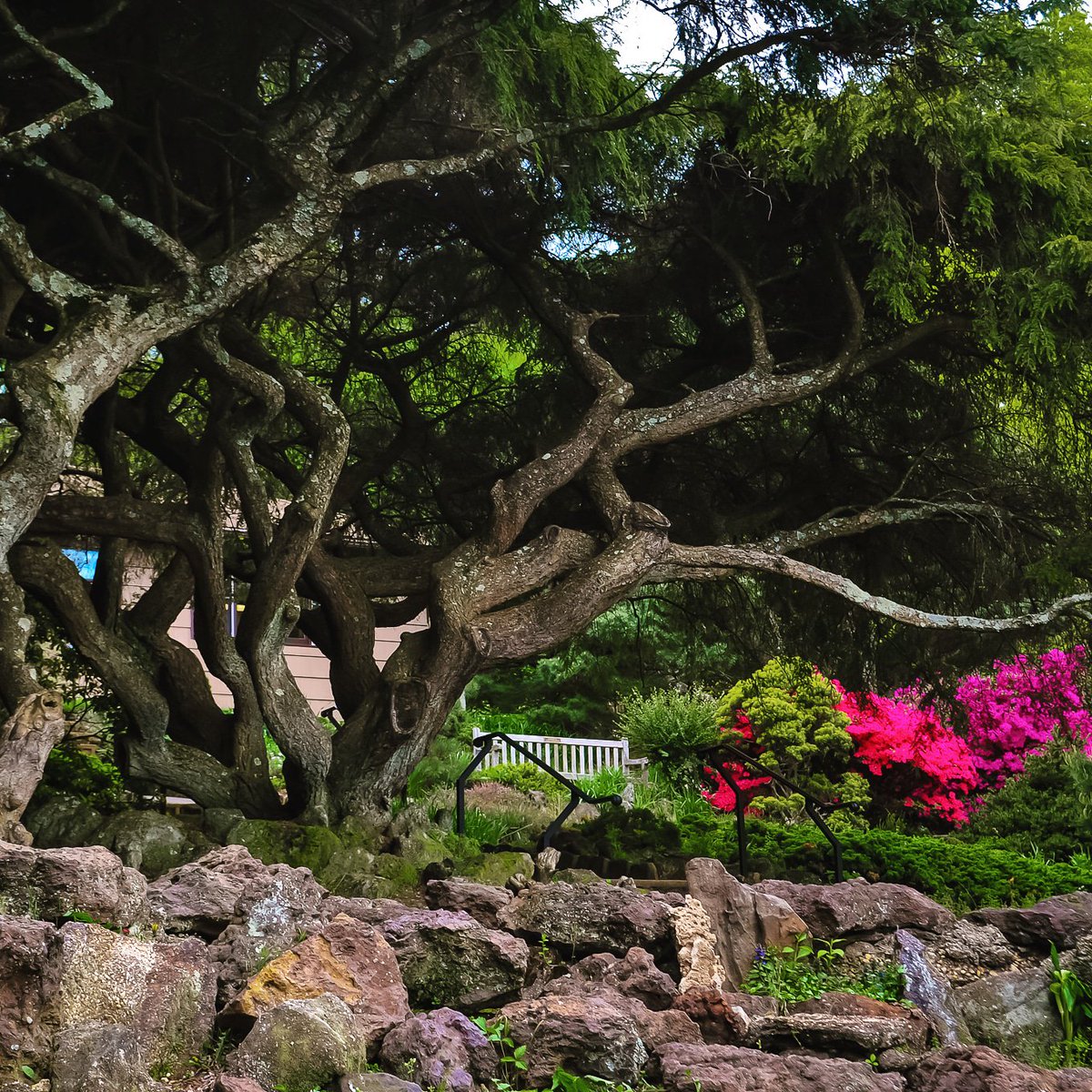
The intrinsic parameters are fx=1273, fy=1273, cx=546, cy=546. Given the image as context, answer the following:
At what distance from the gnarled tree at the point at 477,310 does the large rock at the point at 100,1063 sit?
3699mm

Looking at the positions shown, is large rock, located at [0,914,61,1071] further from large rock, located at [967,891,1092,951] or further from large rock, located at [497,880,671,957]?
large rock, located at [967,891,1092,951]

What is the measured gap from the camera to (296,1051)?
3783 mm

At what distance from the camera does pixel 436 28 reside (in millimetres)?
7805

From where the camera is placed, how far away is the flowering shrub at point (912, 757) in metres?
14.3

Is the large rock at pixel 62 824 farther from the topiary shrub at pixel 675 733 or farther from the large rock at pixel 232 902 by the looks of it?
the topiary shrub at pixel 675 733

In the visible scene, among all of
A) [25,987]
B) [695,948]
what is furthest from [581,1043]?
[25,987]

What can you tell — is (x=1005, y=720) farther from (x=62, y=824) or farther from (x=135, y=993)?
(x=135, y=993)

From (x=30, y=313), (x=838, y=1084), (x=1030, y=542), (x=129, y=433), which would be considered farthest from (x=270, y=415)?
(x=1030, y=542)

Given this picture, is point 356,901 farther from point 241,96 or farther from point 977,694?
point 977,694

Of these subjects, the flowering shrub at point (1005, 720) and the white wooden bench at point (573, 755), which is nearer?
the flowering shrub at point (1005, 720)

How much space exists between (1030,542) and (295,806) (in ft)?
21.6

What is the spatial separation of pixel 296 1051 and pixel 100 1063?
0.57 meters

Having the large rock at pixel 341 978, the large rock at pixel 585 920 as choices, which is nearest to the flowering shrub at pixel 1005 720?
the large rock at pixel 585 920

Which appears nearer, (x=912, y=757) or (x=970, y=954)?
(x=970, y=954)
